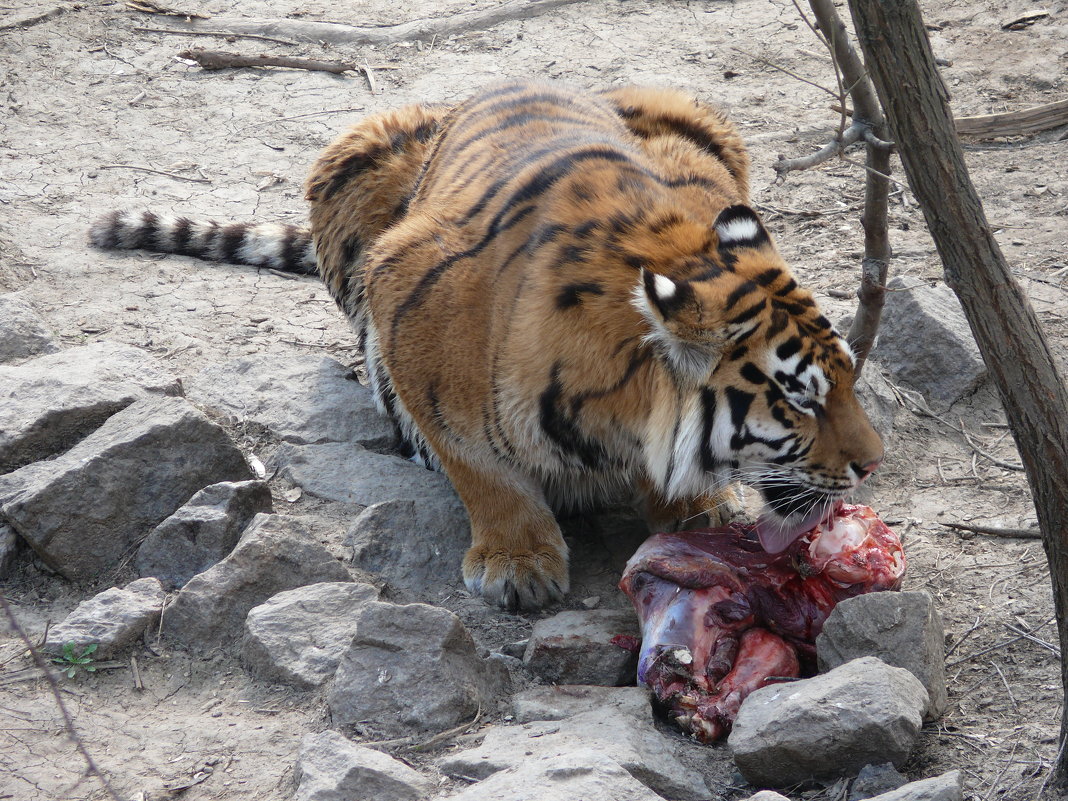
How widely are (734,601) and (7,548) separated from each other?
→ 7.32 feet

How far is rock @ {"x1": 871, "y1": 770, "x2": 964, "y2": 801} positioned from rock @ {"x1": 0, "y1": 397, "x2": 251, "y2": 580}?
2.44 metres

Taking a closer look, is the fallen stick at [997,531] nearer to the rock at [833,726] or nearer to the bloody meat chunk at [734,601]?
the bloody meat chunk at [734,601]

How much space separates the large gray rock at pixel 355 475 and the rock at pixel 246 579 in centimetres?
56

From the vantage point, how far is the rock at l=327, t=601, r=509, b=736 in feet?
9.41

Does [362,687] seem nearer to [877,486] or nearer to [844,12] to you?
[877,486]

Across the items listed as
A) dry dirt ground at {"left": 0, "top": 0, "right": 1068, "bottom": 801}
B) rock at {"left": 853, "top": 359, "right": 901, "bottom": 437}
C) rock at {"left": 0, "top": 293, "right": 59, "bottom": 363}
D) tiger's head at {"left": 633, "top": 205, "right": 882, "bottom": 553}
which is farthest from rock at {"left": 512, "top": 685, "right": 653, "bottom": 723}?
rock at {"left": 0, "top": 293, "right": 59, "bottom": 363}

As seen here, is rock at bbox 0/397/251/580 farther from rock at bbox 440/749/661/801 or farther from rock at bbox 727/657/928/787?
rock at bbox 727/657/928/787

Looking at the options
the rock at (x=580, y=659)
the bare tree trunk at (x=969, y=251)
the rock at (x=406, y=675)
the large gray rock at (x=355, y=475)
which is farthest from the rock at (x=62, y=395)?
the bare tree trunk at (x=969, y=251)

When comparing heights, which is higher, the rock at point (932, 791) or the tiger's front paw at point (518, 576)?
the rock at point (932, 791)

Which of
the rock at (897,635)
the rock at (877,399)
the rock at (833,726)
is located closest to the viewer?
the rock at (833,726)

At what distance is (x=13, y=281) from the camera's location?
17.5 feet

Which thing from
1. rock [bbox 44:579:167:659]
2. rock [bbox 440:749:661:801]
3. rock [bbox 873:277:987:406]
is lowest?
rock [bbox 44:579:167:659]

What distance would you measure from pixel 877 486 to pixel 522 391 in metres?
1.38

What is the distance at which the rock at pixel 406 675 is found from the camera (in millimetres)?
2869
